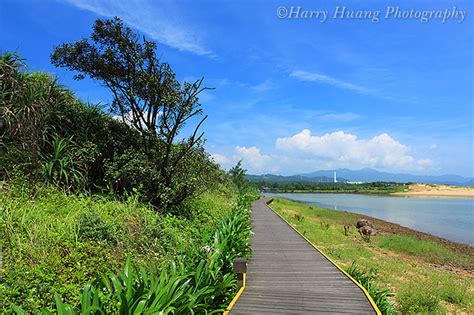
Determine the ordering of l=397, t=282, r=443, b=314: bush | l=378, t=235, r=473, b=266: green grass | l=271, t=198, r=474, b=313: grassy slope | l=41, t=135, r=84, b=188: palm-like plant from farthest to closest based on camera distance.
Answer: l=378, t=235, r=473, b=266: green grass → l=41, t=135, r=84, b=188: palm-like plant → l=271, t=198, r=474, b=313: grassy slope → l=397, t=282, r=443, b=314: bush

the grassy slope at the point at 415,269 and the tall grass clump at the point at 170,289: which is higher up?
the tall grass clump at the point at 170,289

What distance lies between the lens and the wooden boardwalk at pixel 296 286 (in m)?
4.68

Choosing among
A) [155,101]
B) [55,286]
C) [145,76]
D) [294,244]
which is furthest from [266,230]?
[55,286]

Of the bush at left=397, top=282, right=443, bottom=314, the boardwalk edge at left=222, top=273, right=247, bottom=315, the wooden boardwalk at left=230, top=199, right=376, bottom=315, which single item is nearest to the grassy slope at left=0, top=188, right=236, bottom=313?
the boardwalk edge at left=222, top=273, right=247, bottom=315

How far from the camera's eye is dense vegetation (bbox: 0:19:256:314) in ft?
13.4

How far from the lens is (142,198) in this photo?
927 centimetres

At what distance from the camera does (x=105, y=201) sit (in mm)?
8055

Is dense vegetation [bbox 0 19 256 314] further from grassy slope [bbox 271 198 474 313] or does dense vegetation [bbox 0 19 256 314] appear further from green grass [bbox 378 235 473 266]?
green grass [bbox 378 235 473 266]

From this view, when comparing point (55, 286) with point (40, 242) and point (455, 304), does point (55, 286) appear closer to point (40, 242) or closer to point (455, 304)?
point (40, 242)

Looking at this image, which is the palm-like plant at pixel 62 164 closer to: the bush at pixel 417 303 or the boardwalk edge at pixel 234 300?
the boardwalk edge at pixel 234 300

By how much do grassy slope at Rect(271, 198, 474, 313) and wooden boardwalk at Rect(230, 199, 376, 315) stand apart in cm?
177

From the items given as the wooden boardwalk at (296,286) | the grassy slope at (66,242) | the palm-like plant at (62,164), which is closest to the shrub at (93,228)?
the grassy slope at (66,242)

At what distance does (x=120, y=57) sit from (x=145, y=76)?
2.97 ft

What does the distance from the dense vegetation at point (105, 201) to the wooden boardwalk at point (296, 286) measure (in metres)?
0.47
